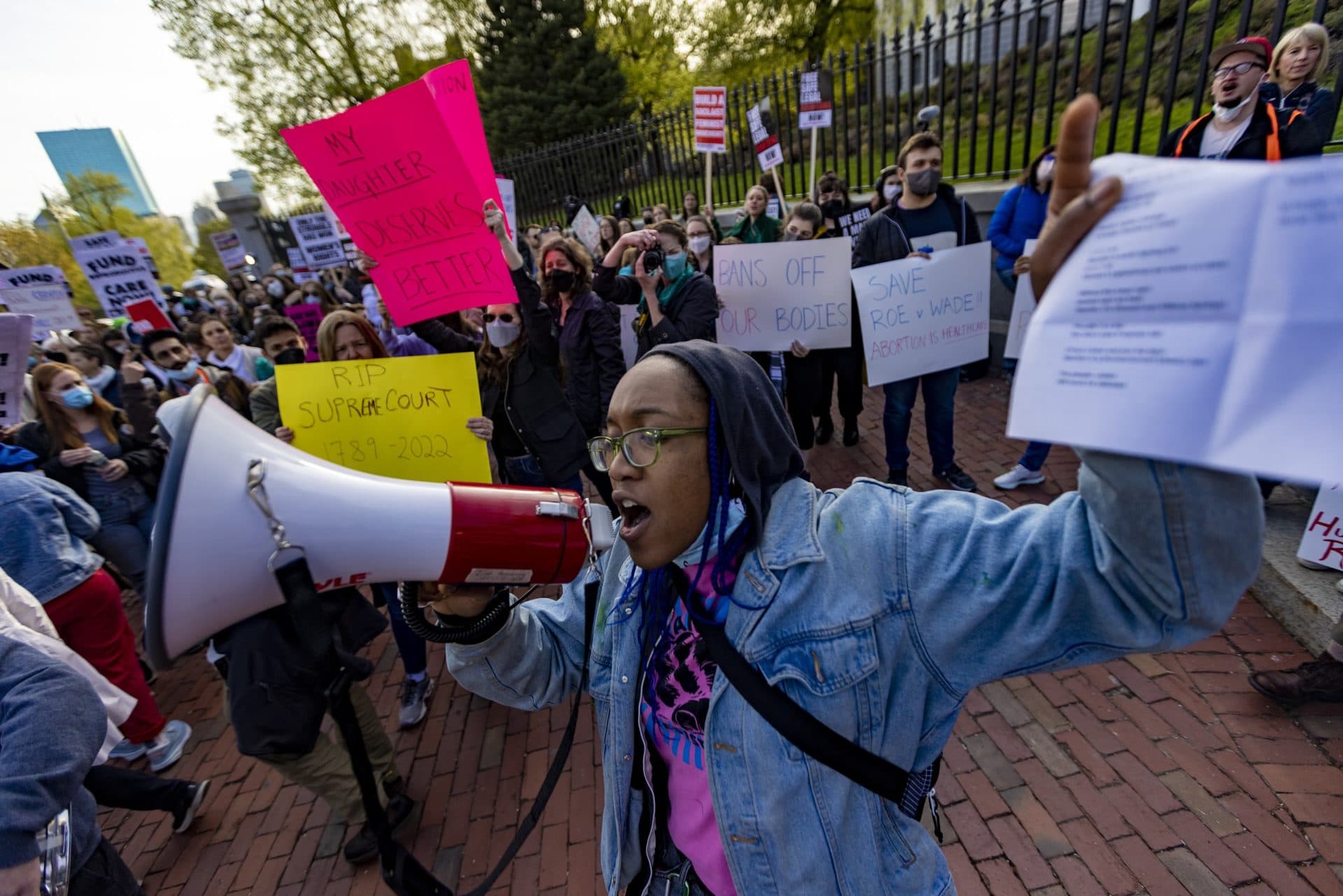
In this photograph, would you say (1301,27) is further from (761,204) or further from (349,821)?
(349,821)

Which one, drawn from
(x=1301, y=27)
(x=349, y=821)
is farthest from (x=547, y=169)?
(x=349, y=821)

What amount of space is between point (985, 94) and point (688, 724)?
45.9ft

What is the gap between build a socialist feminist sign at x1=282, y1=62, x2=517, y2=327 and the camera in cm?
265

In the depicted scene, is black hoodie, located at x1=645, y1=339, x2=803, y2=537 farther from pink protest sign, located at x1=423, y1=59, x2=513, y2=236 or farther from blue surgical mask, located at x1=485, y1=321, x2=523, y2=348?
blue surgical mask, located at x1=485, y1=321, x2=523, y2=348

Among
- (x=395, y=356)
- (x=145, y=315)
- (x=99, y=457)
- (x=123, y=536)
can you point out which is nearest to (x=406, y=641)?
(x=395, y=356)

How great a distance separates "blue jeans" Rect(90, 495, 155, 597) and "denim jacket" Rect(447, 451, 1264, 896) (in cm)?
408

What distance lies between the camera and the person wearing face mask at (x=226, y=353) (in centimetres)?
538

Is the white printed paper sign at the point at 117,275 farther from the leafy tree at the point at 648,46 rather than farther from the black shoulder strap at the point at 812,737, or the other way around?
the leafy tree at the point at 648,46

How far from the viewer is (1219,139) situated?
12.1ft

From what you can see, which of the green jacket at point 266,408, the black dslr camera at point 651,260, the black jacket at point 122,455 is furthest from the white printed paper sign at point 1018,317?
the black jacket at point 122,455

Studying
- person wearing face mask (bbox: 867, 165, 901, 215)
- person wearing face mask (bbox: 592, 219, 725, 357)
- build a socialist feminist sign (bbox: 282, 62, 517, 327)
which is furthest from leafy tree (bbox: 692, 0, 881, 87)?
build a socialist feminist sign (bbox: 282, 62, 517, 327)

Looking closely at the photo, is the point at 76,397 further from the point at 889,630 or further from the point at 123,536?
the point at 889,630

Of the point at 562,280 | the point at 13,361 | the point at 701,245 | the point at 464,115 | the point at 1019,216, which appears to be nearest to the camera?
the point at 464,115

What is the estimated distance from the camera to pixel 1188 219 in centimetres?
60
